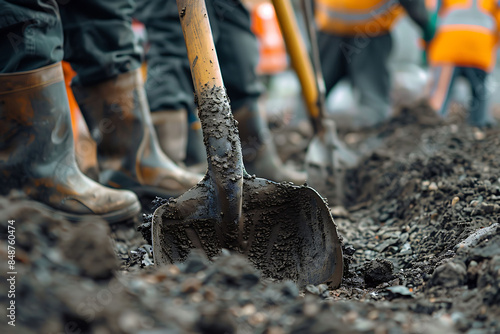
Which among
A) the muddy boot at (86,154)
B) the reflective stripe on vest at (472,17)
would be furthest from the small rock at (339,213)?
the reflective stripe on vest at (472,17)

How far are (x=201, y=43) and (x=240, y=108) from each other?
1275 millimetres

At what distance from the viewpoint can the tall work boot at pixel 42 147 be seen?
5.65 ft

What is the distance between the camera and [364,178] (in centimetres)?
292

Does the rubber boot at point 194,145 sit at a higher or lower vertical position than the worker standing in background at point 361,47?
lower

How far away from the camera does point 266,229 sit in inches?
67.4

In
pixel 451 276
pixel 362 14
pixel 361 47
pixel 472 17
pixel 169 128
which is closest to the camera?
pixel 451 276

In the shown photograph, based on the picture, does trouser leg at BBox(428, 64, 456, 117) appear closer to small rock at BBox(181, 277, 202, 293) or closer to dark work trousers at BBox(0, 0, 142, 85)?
dark work trousers at BBox(0, 0, 142, 85)

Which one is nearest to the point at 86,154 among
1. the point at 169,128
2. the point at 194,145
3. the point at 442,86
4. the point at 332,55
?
the point at 194,145

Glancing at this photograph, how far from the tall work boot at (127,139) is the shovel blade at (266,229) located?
0.63m

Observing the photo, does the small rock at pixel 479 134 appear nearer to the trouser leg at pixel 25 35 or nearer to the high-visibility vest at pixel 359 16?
the high-visibility vest at pixel 359 16

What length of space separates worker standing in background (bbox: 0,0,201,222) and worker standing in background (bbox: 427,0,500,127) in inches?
110

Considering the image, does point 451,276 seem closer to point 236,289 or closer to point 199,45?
point 236,289

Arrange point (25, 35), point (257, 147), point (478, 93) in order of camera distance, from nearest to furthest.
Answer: point (25, 35) < point (257, 147) < point (478, 93)

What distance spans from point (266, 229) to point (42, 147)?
33.6 inches
